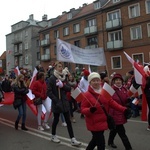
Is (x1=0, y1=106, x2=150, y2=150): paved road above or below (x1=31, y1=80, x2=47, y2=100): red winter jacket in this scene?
below

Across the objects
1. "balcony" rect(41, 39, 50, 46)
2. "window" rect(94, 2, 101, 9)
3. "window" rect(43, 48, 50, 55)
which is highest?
"window" rect(94, 2, 101, 9)

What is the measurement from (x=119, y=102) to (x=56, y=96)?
5.27ft

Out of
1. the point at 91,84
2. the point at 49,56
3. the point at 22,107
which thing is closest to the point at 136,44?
the point at 49,56

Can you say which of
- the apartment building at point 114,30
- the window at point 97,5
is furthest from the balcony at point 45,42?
the window at point 97,5

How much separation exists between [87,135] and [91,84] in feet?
9.22

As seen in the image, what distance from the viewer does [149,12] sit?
101 feet

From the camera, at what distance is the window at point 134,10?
3200 cm

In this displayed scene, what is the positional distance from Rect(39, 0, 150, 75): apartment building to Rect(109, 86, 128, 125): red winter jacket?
22126mm

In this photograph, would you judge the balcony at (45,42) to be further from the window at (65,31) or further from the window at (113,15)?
the window at (113,15)

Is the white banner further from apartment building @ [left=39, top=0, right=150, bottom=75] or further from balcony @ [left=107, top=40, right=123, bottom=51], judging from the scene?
balcony @ [left=107, top=40, right=123, bottom=51]

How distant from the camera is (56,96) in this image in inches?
A: 242

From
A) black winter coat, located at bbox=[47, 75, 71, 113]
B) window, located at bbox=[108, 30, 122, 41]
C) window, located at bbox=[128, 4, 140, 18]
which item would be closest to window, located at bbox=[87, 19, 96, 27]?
window, located at bbox=[108, 30, 122, 41]

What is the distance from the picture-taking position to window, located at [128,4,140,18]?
105ft

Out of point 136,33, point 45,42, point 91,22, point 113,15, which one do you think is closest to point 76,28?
point 91,22
